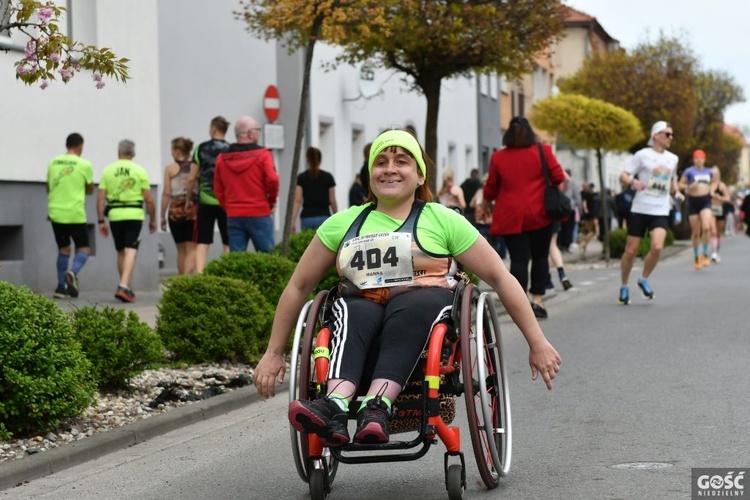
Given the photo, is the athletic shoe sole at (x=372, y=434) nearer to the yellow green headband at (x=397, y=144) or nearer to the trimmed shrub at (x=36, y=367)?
the yellow green headband at (x=397, y=144)

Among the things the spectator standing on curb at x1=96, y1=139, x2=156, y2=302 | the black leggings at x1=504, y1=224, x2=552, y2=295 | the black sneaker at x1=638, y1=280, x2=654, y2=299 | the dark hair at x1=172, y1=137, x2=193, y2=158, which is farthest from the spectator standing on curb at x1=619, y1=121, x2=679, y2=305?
the spectator standing on curb at x1=96, y1=139, x2=156, y2=302

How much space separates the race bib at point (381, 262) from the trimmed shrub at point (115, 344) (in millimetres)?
2941

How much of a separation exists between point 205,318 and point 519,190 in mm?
4376

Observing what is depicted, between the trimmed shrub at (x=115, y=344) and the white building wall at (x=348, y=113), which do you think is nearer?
the trimmed shrub at (x=115, y=344)

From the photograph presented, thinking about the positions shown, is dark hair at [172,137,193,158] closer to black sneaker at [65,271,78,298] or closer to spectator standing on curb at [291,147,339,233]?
spectator standing on curb at [291,147,339,233]

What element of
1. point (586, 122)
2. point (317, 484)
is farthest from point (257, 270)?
point (586, 122)

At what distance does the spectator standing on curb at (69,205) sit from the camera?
1666 cm

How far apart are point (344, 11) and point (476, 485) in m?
8.69

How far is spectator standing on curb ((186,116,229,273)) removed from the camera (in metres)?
16.1

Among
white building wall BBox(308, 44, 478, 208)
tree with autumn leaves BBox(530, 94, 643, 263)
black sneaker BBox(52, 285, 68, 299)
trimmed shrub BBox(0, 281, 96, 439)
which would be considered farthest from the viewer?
tree with autumn leaves BBox(530, 94, 643, 263)

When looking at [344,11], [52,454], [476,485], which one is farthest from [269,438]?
[344,11]

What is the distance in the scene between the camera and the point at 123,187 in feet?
55.0

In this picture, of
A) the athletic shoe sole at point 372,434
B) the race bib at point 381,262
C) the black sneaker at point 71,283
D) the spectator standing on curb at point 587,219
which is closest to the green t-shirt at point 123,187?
the black sneaker at point 71,283

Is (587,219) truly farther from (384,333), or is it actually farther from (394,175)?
(384,333)
